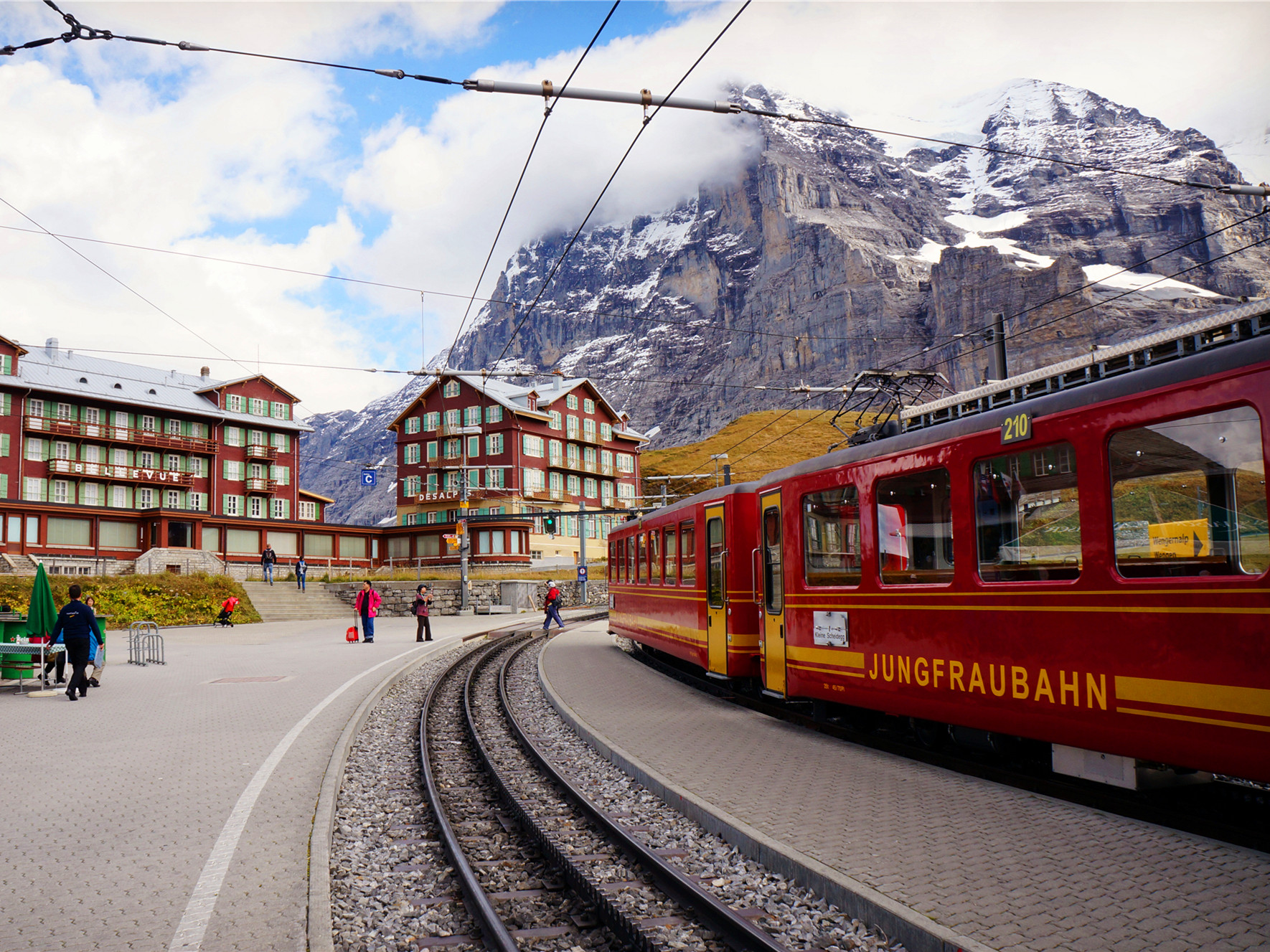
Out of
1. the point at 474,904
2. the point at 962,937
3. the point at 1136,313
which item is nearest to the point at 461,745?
the point at 474,904

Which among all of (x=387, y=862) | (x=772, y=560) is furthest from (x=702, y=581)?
(x=387, y=862)

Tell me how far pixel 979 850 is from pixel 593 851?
105 inches

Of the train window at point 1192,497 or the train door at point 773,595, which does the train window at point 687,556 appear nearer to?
the train door at point 773,595

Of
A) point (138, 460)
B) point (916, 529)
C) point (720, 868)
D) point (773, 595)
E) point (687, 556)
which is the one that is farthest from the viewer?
point (138, 460)

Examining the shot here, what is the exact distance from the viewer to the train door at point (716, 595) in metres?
13.5

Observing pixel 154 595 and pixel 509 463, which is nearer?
pixel 154 595

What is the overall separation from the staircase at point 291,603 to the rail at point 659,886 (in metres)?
32.7

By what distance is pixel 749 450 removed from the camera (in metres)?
136

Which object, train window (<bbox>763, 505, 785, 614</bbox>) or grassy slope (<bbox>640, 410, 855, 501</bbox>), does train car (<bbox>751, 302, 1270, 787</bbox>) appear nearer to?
train window (<bbox>763, 505, 785, 614</bbox>)

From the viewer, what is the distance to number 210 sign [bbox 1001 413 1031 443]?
7255mm

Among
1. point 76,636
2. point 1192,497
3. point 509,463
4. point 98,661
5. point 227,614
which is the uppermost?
point 509,463

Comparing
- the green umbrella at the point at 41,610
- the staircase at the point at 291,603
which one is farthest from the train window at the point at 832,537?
the staircase at the point at 291,603

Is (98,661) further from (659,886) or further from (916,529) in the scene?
(916,529)

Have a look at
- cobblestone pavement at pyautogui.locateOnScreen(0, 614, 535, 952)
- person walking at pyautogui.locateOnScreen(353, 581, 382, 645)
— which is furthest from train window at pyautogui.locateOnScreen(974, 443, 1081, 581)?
person walking at pyautogui.locateOnScreen(353, 581, 382, 645)
